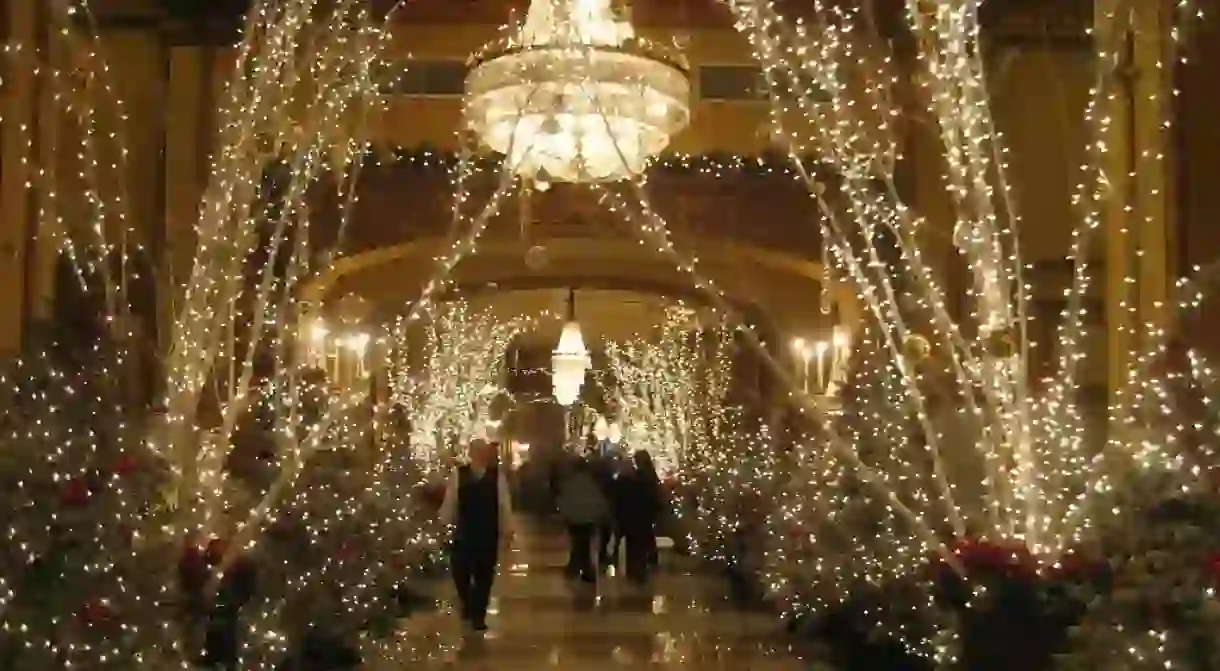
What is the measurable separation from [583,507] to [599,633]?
191 cm

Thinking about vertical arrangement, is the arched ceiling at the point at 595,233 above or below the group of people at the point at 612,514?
above

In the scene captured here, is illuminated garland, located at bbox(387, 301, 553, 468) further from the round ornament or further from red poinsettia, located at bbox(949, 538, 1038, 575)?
red poinsettia, located at bbox(949, 538, 1038, 575)

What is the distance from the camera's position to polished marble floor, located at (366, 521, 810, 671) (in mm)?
7711

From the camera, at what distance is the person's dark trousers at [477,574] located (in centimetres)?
876

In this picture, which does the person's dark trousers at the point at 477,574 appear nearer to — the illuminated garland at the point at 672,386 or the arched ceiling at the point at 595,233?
the arched ceiling at the point at 595,233

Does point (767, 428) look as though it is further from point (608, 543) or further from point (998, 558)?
point (998, 558)

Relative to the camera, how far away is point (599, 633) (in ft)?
29.3

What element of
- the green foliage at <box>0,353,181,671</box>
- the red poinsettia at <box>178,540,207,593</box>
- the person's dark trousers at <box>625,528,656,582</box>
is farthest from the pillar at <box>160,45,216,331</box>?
the green foliage at <box>0,353,181,671</box>

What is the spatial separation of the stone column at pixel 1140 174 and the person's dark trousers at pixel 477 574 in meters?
3.55

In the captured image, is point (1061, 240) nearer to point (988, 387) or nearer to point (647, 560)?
point (647, 560)

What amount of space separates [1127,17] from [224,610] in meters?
5.55

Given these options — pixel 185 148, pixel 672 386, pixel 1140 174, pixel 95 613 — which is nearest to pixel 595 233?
pixel 185 148

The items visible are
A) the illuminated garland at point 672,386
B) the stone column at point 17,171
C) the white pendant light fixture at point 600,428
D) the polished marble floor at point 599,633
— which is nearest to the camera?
the polished marble floor at point 599,633

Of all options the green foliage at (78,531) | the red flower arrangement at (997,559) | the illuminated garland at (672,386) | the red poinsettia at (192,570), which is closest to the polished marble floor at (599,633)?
the red poinsettia at (192,570)
